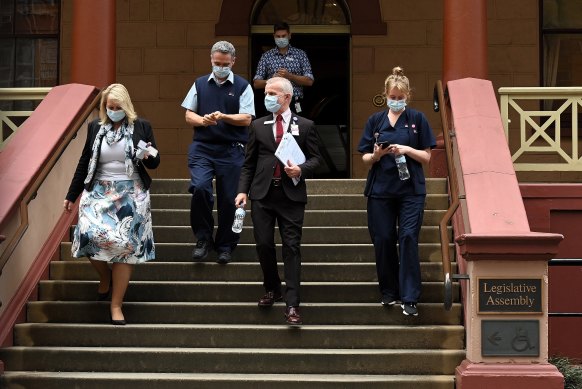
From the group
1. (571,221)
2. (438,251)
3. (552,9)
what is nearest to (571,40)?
(552,9)

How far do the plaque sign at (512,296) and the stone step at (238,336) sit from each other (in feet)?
1.97

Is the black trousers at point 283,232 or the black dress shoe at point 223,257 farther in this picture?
the black dress shoe at point 223,257

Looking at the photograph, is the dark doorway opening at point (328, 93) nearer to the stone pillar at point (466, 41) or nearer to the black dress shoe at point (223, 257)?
the stone pillar at point (466, 41)

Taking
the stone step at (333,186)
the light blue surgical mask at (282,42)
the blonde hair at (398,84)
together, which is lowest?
the stone step at (333,186)

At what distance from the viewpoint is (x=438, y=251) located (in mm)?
8773

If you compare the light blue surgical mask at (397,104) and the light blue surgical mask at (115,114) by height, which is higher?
the light blue surgical mask at (397,104)

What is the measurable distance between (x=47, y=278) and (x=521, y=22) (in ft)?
24.7

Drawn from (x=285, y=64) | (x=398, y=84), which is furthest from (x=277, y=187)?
(x=285, y=64)

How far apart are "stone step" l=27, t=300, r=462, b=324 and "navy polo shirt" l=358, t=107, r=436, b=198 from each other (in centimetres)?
92

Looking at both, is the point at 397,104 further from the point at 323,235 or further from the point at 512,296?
the point at 512,296

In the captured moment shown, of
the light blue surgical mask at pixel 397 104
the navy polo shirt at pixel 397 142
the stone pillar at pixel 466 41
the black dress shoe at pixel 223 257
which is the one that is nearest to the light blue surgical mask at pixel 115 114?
the black dress shoe at pixel 223 257

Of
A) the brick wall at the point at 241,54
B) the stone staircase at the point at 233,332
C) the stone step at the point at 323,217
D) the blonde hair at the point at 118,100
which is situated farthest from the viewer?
the brick wall at the point at 241,54

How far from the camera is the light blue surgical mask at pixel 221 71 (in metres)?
8.61

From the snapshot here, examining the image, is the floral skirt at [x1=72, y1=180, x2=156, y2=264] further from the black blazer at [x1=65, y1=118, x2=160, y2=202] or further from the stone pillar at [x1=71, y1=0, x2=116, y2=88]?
the stone pillar at [x1=71, y1=0, x2=116, y2=88]
